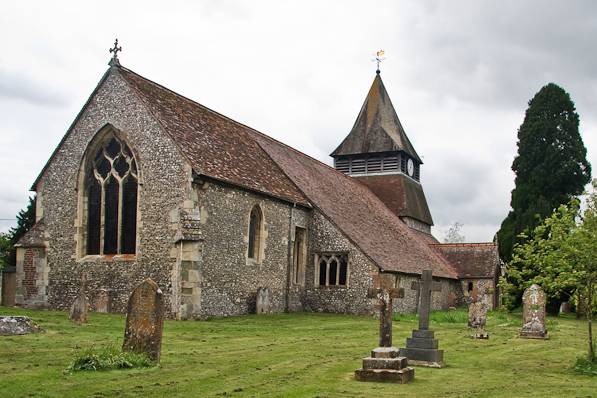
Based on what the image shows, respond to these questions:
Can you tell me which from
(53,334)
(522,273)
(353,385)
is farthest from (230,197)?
(353,385)

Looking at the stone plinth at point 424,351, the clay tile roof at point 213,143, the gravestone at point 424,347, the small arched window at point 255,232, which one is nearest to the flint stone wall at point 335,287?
the clay tile roof at point 213,143

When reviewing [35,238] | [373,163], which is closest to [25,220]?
[35,238]

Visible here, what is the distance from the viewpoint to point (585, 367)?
13969 millimetres

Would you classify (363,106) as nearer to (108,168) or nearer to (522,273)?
(108,168)

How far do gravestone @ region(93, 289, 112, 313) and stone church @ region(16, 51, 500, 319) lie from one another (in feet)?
0.14

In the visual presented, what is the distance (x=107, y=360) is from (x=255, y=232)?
48.1 feet

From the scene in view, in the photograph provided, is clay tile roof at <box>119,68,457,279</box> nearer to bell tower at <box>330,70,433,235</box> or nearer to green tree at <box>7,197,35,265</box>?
bell tower at <box>330,70,433,235</box>

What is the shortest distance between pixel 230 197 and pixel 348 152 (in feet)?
74.3

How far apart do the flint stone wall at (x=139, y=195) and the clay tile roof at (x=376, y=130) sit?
A: 23648 mm

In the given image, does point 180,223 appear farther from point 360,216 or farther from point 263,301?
point 360,216

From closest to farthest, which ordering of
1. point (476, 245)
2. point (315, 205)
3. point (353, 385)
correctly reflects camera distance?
point (353, 385) → point (315, 205) → point (476, 245)

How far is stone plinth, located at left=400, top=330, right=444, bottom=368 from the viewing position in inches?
→ 559

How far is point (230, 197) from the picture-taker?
23766mm

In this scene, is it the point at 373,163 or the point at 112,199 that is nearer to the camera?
the point at 112,199
